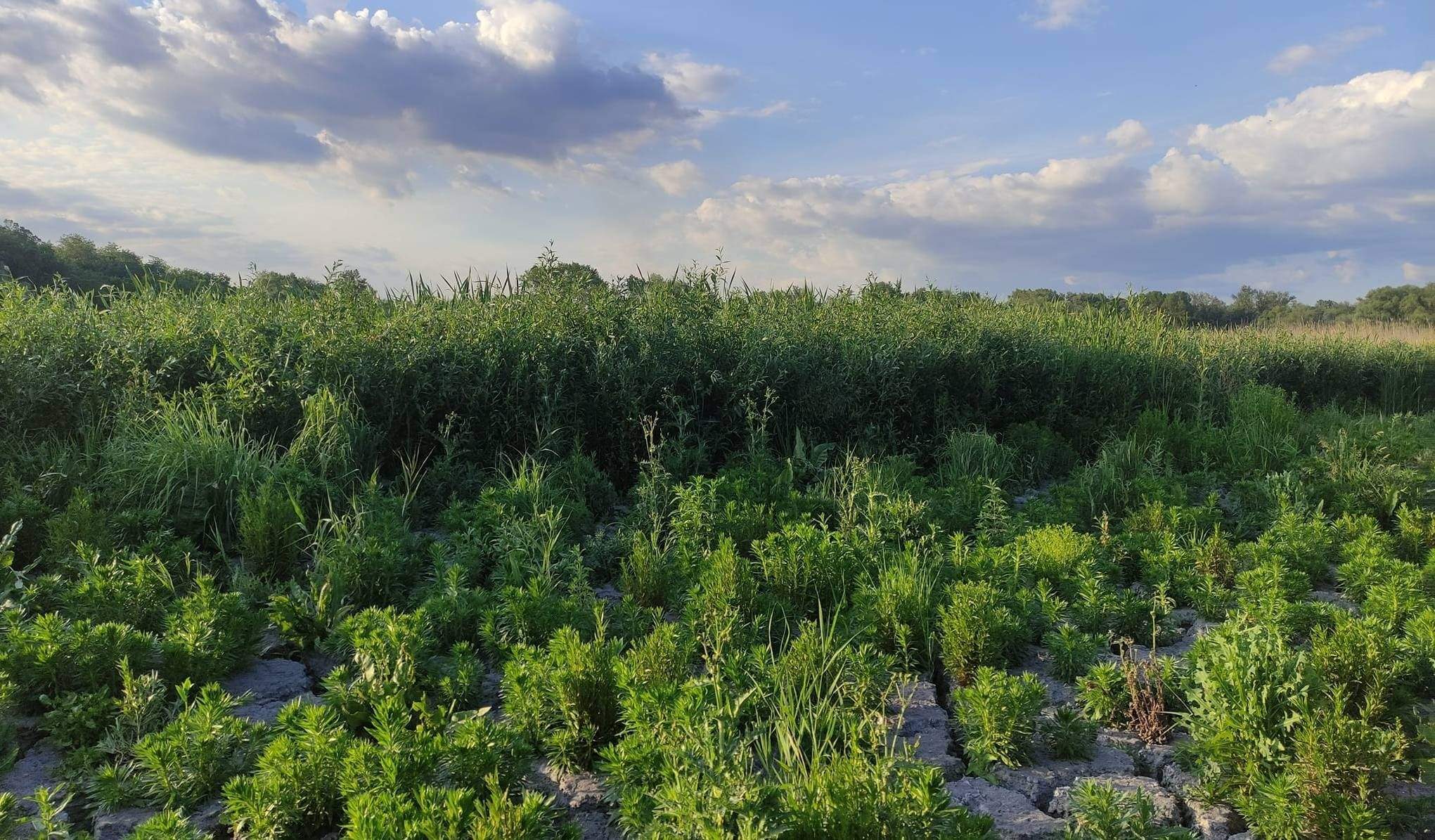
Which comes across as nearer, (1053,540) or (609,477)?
(1053,540)

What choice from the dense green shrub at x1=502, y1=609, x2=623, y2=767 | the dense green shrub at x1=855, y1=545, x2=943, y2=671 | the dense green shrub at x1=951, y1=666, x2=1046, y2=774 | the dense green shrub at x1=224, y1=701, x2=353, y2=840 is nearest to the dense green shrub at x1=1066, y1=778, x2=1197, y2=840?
the dense green shrub at x1=951, y1=666, x2=1046, y2=774

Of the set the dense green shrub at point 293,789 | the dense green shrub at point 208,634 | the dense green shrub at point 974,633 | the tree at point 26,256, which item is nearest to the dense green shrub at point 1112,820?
the dense green shrub at point 974,633

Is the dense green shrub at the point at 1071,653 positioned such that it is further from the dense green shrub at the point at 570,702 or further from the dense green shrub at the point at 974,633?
the dense green shrub at the point at 570,702

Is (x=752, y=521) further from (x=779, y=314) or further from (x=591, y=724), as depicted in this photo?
(x=779, y=314)

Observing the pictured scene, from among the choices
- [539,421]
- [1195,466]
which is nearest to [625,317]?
[539,421]

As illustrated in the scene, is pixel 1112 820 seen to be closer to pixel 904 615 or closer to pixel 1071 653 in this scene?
pixel 1071 653

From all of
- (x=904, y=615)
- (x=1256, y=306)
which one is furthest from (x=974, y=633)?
(x=1256, y=306)
